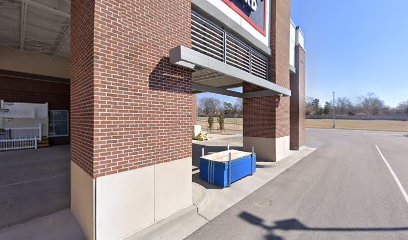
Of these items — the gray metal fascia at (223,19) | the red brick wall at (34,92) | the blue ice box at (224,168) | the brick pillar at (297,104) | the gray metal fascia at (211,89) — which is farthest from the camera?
the brick pillar at (297,104)

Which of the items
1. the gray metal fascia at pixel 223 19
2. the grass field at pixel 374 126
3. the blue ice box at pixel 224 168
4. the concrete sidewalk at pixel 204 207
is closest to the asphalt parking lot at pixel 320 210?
the concrete sidewalk at pixel 204 207

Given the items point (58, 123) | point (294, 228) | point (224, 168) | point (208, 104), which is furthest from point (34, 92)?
point (208, 104)

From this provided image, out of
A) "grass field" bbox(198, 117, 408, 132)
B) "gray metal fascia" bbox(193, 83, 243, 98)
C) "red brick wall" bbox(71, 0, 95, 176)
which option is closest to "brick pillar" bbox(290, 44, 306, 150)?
"gray metal fascia" bbox(193, 83, 243, 98)

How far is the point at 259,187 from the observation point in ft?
21.6

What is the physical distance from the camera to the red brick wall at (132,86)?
11.2ft

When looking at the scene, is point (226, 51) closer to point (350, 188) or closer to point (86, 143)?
point (86, 143)

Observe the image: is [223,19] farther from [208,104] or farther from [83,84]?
[208,104]

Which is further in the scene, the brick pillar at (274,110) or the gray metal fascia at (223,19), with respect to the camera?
the brick pillar at (274,110)

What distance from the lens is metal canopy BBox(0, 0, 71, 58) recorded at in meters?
6.70

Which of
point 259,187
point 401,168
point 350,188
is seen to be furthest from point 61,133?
point 401,168

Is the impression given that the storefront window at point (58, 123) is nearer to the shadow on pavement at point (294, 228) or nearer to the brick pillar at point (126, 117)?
the brick pillar at point (126, 117)

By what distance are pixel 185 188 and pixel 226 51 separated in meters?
5.09

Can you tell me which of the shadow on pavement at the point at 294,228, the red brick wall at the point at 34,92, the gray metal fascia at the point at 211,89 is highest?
the red brick wall at the point at 34,92

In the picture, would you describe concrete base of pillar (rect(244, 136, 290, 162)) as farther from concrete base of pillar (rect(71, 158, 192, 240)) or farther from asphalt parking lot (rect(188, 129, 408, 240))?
concrete base of pillar (rect(71, 158, 192, 240))
